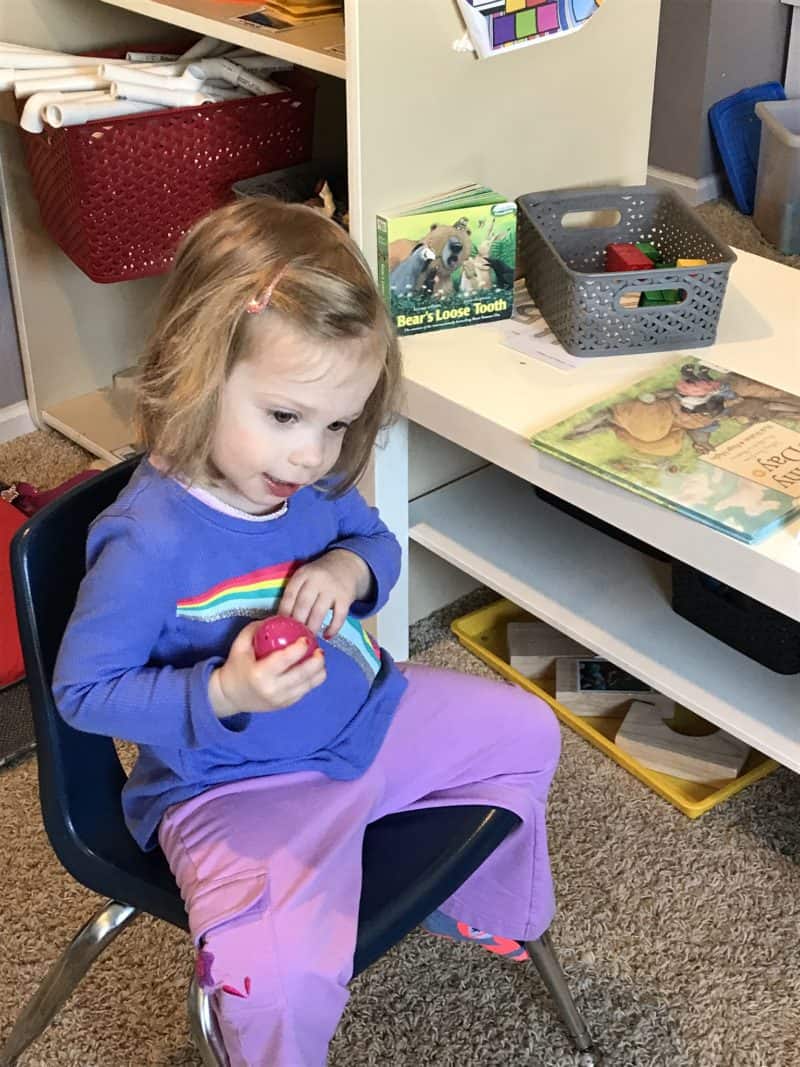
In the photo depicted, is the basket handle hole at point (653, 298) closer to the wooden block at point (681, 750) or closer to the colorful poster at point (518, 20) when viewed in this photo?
the colorful poster at point (518, 20)

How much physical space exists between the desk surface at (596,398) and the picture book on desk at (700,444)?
19 mm

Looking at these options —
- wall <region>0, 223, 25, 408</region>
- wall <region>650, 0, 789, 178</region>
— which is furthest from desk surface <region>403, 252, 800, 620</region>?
wall <region>650, 0, 789, 178</region>

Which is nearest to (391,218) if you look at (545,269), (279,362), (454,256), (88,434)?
(454,256)

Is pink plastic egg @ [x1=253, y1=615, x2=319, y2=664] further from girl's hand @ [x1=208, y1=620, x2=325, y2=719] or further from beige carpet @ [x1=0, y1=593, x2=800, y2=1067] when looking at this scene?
beige carpet @ [x1=0, y1=593, x2=800, y2=1067]

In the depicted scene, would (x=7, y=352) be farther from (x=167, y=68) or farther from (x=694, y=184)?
(x=694, y=184)

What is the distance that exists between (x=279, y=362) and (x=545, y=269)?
0.63 meters

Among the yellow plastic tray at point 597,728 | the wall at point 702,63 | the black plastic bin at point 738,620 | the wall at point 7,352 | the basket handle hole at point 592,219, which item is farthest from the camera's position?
the wall at point 702,63

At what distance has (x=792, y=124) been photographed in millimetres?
2980

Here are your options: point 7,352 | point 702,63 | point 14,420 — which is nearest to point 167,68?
point 7,352

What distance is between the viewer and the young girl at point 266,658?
2.81 feet

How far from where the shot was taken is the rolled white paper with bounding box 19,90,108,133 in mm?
1622

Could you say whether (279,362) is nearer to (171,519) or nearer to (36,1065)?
(171,519)

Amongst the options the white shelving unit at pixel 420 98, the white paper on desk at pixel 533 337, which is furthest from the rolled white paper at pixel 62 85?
the white paper on desk at pixel 533 337

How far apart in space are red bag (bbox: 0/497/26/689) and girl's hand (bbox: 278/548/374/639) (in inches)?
25.1
